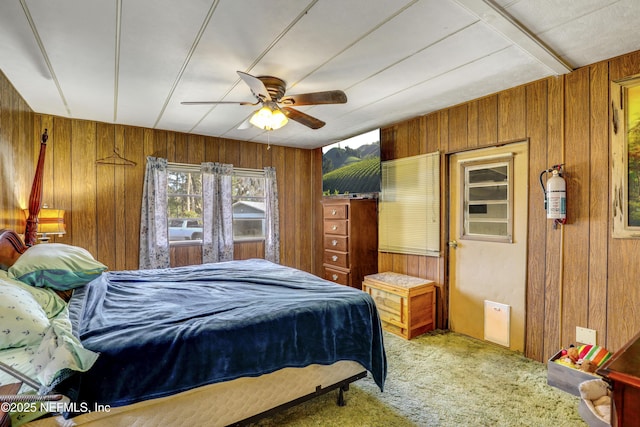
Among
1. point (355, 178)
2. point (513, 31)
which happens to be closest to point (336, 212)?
point (355, 178)

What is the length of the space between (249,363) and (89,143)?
3.64 m

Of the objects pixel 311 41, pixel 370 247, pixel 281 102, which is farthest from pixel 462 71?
pixel 370 247

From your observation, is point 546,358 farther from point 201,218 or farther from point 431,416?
point 201,218

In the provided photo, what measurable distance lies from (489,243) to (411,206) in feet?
3.11

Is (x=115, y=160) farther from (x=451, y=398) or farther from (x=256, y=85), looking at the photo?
(x=451, y=398)

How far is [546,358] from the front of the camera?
8.43 feet

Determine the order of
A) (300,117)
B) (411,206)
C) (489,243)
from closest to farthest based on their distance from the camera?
(300,117)
(489,243)
(411,206)

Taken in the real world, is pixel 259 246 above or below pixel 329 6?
below

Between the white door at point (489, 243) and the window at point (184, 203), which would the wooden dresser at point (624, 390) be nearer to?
the white door at point (489, 243)

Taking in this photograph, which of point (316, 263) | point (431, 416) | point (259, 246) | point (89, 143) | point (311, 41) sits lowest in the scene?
point (431, 416)

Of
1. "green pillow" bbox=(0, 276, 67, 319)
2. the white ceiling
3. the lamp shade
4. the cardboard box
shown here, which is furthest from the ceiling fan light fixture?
the cardboard box

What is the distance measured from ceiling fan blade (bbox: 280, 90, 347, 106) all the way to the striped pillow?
2.56m

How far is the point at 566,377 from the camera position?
2.17 meters

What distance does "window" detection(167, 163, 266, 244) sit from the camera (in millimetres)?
4297
